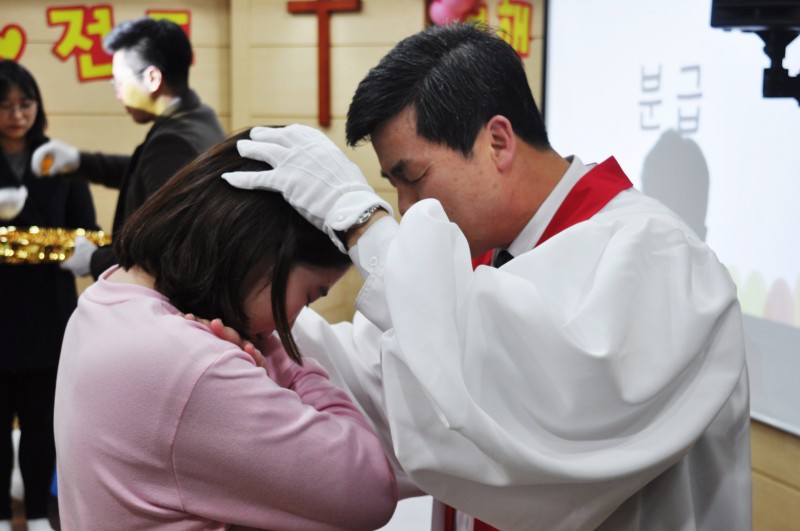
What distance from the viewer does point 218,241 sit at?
116 cm

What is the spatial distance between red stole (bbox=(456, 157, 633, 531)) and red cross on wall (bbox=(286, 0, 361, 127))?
338 cm

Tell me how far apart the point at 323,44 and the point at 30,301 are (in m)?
2.14

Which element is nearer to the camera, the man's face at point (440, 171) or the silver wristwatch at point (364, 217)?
the silver wristwatch at point (364, 217)

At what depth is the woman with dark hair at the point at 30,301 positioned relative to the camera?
302 cm

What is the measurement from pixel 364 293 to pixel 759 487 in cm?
171

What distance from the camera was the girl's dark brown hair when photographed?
1.16 metres

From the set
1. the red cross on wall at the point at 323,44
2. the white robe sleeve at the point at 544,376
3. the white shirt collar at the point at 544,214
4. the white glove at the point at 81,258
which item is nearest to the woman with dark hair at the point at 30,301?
the white glove at the point at 81,258

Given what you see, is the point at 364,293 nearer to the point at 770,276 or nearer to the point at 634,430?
the point at 634,430

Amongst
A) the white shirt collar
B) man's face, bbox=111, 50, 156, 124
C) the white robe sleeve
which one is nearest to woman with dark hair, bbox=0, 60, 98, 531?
man's face, bbox=111, 50, 156, 124

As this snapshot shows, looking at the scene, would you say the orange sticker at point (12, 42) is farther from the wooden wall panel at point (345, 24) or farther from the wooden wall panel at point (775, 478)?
the wooden wall panel at point (775, 478)

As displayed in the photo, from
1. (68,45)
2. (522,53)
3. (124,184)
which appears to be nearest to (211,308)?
(124,184)

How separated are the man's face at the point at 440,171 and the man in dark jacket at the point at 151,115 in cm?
128

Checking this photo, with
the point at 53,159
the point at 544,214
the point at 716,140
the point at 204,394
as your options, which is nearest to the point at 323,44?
the point at 53,159

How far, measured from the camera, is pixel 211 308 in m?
1.19
